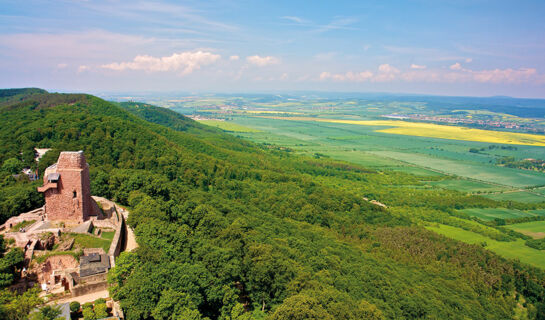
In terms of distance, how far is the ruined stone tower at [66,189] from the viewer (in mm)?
27031

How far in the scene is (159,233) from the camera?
29250mm

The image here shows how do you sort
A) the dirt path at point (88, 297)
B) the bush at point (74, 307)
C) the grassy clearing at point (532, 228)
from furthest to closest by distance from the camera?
the grassy clearing at point (532, 228) < the dirt path at point (88, 297) < the bush at point (74, 307)

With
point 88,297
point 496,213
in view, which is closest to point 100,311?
point 88,297

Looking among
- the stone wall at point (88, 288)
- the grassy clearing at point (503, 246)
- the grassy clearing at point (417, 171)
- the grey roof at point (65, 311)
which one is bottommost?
the grassy clearing at point (503, 246)

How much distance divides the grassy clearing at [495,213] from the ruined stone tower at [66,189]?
73.6 meters

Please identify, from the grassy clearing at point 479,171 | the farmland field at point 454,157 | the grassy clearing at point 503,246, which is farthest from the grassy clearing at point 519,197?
the grassy clearing at point 503,246

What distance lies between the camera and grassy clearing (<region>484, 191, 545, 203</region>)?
80.6m

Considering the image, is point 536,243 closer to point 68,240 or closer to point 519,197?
point 519,197

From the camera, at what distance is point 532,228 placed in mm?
64062

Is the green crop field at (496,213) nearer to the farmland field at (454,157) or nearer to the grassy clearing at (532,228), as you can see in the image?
the farmland field at (454,157)

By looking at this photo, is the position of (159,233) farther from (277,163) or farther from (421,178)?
(421,178)

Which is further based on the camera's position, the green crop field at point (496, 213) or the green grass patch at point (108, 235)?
the green crop field at point (496, 213)

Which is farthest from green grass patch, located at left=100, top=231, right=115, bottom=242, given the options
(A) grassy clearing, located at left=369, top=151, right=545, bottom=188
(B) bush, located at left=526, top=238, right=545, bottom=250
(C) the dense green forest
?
(A) grassy clearing, located at left=369, top=151, right=545, bottom=188

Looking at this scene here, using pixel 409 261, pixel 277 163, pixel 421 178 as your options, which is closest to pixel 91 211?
pixel 409 261
